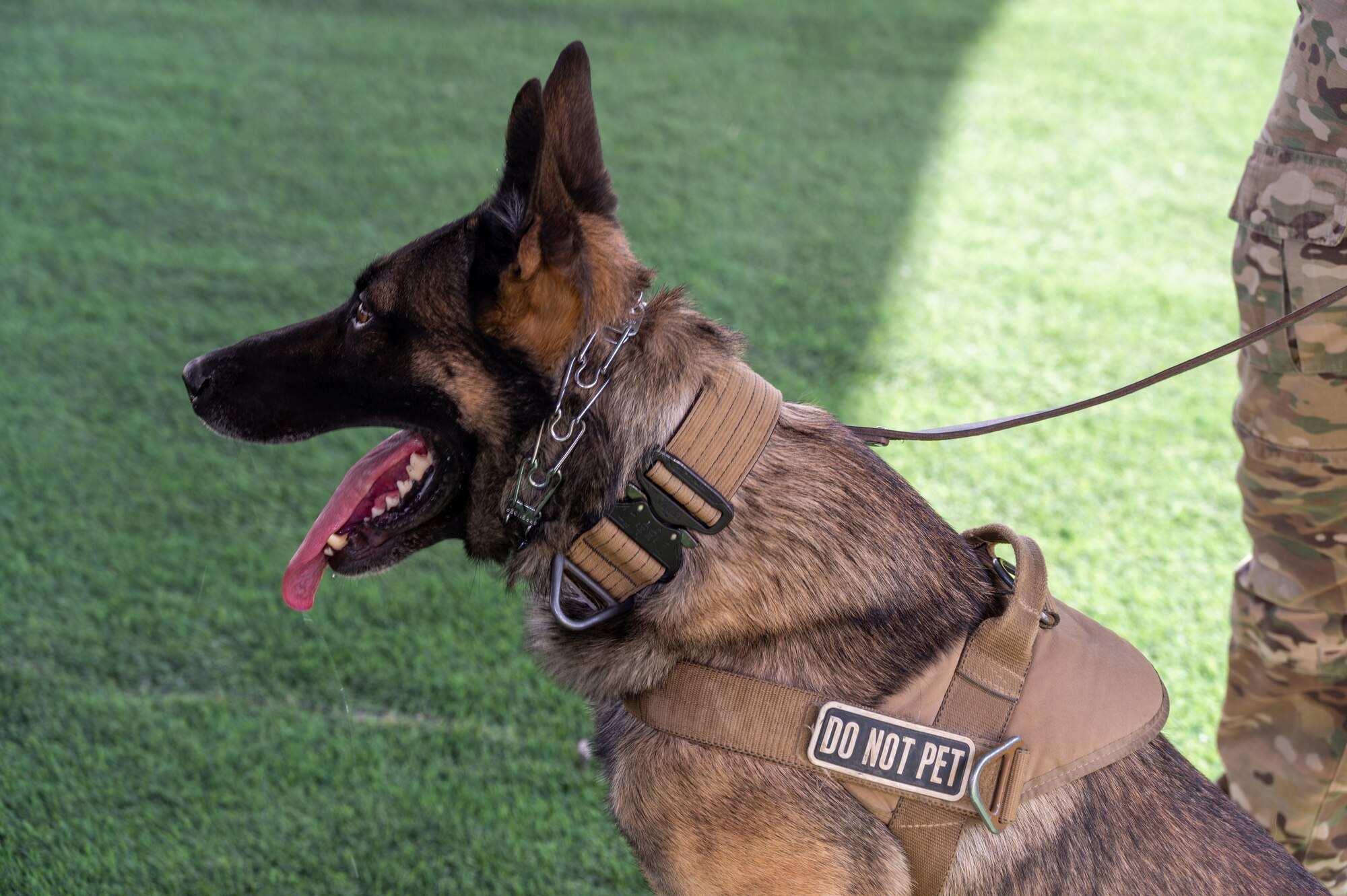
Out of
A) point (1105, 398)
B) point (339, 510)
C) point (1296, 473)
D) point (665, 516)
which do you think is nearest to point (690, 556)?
point (665, 516)

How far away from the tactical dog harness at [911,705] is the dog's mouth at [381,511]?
1.09 ft

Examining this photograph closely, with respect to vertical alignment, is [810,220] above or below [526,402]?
below

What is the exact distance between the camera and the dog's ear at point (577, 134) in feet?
5.22

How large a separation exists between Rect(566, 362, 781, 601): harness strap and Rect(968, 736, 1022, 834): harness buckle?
543 millimetres

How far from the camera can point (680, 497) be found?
63.1 inches

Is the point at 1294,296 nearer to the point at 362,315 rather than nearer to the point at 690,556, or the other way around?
the point at 690,556

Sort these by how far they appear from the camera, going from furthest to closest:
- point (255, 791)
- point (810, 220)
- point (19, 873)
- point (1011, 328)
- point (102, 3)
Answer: point (102, 3) → point (810, 220) → point (1011, 328) → point (255, 791) → point (19, 873)

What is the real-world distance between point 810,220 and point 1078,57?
3.39 metres

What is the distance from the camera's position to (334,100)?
6156 mm

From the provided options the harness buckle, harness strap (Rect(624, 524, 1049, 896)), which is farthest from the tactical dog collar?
the harness buckle

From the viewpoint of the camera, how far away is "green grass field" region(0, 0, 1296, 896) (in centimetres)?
254

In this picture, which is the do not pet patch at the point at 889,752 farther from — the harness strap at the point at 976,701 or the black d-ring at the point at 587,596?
the black d-ring at the point at 587,596

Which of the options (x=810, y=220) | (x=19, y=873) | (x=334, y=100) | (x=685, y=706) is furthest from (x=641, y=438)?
(x=334, y=100)

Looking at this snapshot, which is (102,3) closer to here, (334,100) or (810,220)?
(334,100)
